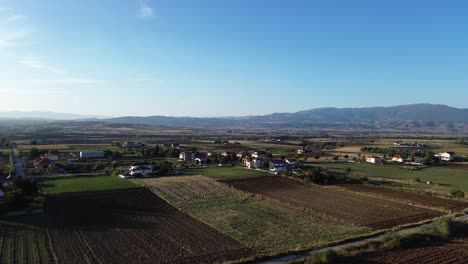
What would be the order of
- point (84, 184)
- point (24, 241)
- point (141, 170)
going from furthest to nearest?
point (141, 170) < point (84, 184) < point (24, 241)

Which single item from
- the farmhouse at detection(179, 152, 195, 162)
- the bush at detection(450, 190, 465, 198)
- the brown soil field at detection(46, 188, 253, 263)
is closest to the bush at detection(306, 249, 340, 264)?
the brown soil field at detection(46, 188, 253, 263)

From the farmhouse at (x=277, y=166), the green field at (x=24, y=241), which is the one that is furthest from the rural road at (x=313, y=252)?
the farmhouse at (x=277, y=166)

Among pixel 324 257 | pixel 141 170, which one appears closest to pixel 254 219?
pixel 324 257

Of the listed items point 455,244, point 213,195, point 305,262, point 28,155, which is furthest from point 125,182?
point 28,155

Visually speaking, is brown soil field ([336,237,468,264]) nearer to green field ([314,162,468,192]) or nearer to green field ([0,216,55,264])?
green field ([0,216,55,264])

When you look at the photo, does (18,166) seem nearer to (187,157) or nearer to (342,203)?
(187,157)

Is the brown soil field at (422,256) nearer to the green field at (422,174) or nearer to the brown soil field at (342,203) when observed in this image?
the brown soil field at (342,203)
